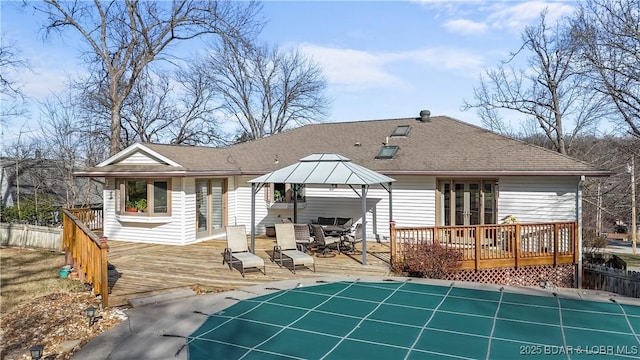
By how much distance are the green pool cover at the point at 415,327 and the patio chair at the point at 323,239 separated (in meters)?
2.61

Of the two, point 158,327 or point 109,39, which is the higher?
point 109,39

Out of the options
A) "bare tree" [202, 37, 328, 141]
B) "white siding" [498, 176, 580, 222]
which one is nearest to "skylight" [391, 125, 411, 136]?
"white siding" [498, 176, 580, 222]

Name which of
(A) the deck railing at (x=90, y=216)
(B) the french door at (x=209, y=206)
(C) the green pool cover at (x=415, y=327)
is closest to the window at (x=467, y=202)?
(C) the green pool cover at (x=415, y=327)

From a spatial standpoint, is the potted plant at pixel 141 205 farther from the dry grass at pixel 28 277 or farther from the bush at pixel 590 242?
the bush at pixel 590 242

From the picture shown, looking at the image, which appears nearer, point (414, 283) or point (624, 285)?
point (414, 283)

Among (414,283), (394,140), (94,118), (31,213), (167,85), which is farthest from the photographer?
(167,85)

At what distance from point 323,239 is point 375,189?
3.82 meters

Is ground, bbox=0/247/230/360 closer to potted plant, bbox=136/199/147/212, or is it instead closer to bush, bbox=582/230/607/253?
potted plant, bbox=136/199/147/212

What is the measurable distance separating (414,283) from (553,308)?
2546 millimetres

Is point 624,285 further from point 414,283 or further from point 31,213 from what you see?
point 31,213

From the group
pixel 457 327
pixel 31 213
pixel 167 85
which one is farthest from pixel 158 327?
pixel 167 85

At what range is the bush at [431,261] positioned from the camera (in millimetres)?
9195

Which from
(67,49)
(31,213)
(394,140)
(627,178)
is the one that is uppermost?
(67,49)

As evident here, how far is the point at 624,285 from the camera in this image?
1024 centimetres
